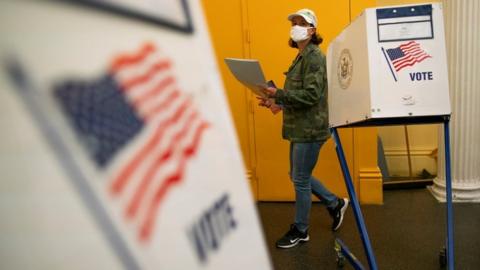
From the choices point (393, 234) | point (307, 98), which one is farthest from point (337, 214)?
point (307, 98)

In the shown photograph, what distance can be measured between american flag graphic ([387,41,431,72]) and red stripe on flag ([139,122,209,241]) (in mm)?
1065

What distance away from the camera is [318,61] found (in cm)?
196

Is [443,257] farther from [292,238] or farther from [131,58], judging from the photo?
[131,58]

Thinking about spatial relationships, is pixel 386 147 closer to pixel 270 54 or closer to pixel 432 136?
pixel 432 136

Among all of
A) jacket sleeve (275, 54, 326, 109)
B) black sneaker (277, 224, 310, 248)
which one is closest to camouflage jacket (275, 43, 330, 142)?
jacket sleeve (275, 54, 326, 109)

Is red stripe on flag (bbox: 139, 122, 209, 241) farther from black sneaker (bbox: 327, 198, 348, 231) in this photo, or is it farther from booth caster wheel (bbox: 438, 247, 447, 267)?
black sneaker (bbox: 327, 198, 348, 231)

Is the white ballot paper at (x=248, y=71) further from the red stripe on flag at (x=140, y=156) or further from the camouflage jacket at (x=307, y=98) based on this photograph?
the red stripe on flag at (x=140, y=156)

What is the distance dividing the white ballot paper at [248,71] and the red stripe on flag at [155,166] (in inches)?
50.5

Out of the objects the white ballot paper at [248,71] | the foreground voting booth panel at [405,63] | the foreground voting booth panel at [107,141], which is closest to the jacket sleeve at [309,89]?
the white ballot paper at [248,71]

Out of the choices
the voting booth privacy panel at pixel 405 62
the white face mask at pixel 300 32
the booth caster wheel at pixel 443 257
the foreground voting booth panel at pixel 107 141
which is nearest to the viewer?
the foreground voting booth panel at pixel 107 141

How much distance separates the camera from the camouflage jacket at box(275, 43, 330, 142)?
1.94m

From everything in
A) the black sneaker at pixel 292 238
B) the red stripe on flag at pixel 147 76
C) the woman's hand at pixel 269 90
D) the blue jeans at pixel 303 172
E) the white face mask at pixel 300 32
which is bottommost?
the black sneaker at pixel 292 238

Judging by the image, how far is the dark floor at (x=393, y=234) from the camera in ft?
6.37

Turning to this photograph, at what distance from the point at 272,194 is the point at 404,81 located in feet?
6.14
